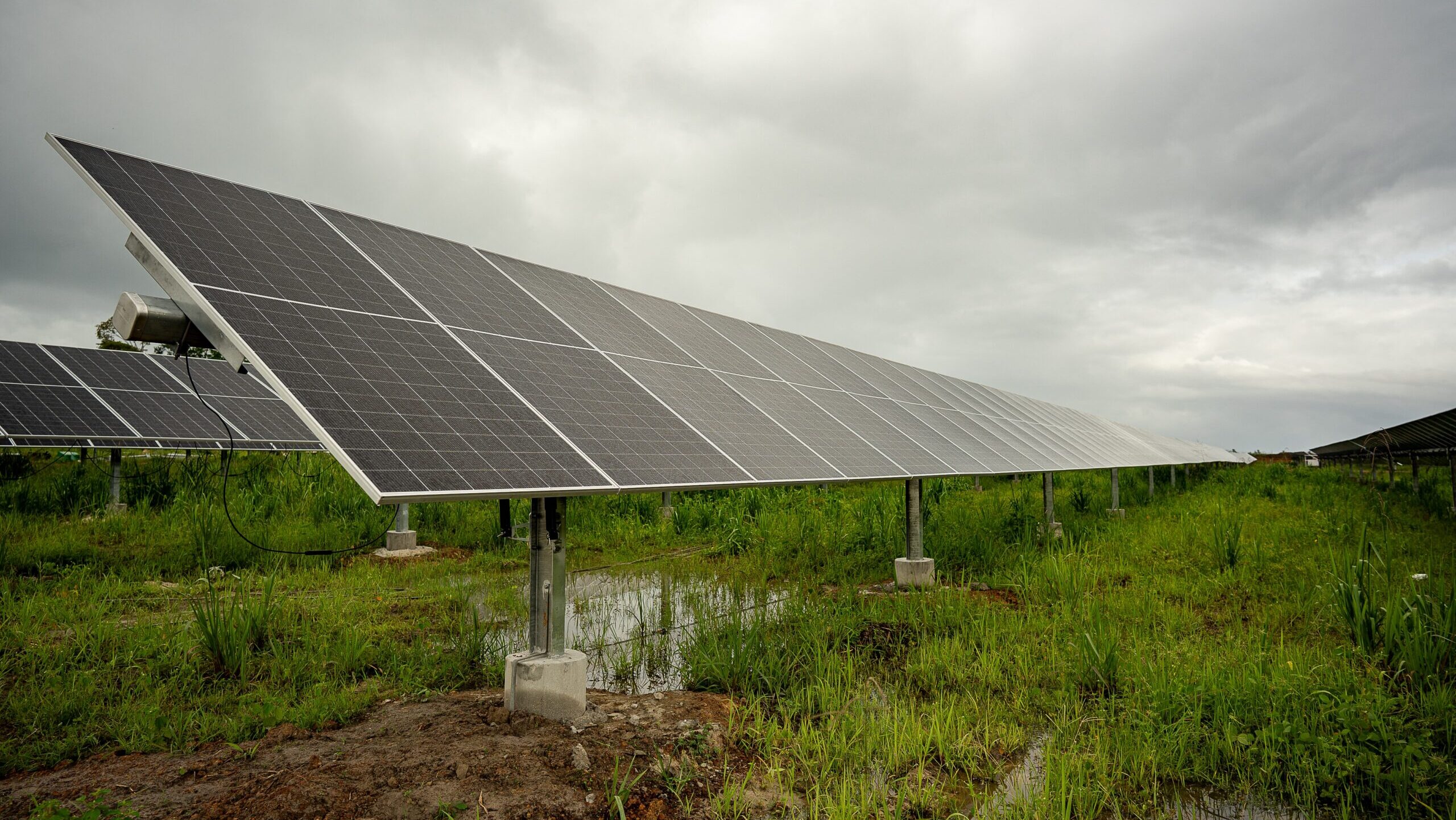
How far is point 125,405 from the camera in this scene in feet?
53.0

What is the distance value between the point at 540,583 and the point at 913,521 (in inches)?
245

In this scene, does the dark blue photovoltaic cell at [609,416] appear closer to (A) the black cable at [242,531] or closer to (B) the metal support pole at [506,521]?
(B) the metal support pole at [506,521]

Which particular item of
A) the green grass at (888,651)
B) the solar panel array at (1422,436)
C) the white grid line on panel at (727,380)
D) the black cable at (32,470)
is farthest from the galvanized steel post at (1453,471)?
the black cable at (32,470)

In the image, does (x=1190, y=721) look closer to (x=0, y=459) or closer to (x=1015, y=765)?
(x=1015, y=765)

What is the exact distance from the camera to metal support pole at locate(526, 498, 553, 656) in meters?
5.71

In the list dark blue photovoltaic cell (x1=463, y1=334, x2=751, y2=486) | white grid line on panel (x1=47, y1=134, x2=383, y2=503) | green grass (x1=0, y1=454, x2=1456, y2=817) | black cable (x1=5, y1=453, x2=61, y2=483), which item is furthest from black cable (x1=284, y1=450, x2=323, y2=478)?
dark blue photovoltaic cell (x1=463, y1=334, x2=751, y2=486)

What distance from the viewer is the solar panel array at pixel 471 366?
491cm

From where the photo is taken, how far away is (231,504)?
14117 millimetres

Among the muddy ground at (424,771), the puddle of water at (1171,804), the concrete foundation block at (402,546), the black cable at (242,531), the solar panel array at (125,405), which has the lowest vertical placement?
the puddle of water at (1171,804)

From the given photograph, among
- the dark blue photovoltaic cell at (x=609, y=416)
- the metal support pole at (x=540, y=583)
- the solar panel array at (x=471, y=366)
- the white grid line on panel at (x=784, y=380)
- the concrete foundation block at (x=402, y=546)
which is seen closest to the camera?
the solar panel array at (x=471, y=366)

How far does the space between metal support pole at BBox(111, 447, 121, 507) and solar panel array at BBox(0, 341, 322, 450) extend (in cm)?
42

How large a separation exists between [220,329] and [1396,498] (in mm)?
29499

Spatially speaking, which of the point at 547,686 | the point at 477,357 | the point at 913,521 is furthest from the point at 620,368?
the point at 913,521

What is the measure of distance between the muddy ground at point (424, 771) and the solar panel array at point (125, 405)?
10154mm
